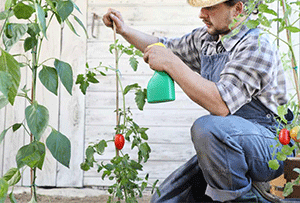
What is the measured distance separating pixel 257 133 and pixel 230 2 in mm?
546

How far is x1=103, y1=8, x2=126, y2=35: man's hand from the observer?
5.88 feet

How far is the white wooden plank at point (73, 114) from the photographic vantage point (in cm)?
274

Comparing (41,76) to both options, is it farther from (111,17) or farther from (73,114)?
(73,114)

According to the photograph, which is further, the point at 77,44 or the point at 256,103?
the point at 77,44

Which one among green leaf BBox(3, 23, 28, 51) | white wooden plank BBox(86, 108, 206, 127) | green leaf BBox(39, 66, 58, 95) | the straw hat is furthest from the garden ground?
green leaf BBox(3, 23, 28, 51)

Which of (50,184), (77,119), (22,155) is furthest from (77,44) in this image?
(22,155)

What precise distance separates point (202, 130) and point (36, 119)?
697 mm

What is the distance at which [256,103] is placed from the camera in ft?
5.43

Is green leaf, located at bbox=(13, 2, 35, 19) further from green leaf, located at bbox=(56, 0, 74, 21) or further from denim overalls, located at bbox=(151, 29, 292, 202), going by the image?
denim overalls, located at bbox=(151, 29, 292, 202)

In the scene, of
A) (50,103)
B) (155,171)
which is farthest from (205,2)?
(50,103)

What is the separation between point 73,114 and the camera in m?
2.76

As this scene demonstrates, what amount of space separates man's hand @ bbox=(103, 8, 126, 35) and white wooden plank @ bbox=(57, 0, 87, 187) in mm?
914

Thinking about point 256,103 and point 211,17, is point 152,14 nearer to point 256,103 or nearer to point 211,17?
point 211,17

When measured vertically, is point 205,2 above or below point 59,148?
above
